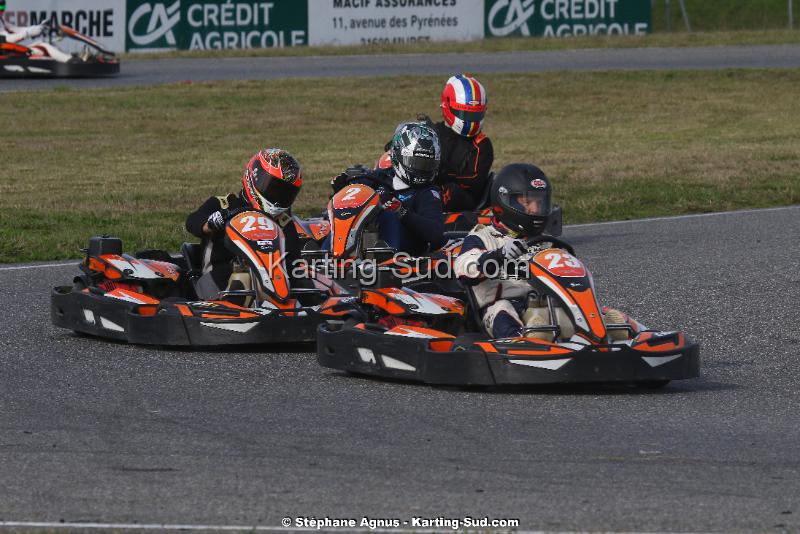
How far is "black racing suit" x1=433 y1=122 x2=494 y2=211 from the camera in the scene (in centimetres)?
982

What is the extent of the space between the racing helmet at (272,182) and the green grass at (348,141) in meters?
3.82

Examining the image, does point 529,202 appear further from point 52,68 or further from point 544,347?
point 52,68

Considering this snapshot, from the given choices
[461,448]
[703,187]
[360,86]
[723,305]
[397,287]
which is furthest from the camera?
[360,86]

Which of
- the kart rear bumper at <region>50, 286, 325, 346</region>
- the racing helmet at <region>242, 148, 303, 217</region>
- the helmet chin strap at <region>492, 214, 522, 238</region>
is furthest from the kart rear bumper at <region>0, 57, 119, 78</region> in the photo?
the helmet chin strap at <region>492, 214, 522, 238</region>

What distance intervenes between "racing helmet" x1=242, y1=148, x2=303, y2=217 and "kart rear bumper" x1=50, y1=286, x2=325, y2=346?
0.79 m

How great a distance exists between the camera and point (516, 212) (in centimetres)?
687

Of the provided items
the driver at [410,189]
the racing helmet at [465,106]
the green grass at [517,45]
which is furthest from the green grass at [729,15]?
the driver at [410,189]

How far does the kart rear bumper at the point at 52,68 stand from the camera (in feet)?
83.3

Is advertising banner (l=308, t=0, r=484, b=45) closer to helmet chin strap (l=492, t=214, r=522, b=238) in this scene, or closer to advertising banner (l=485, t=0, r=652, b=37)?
advertising banner (l=485, t=0, r=652, b=37)

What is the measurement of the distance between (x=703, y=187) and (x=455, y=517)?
1128 centimetres

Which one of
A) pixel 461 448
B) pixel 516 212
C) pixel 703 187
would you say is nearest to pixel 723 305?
pixel 516 212

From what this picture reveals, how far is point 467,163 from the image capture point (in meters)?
9.85

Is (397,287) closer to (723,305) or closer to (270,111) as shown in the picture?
(723,305)

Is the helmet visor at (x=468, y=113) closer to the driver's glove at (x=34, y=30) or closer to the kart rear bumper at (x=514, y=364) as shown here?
the kart rear bumper at (x=514, y=364)
